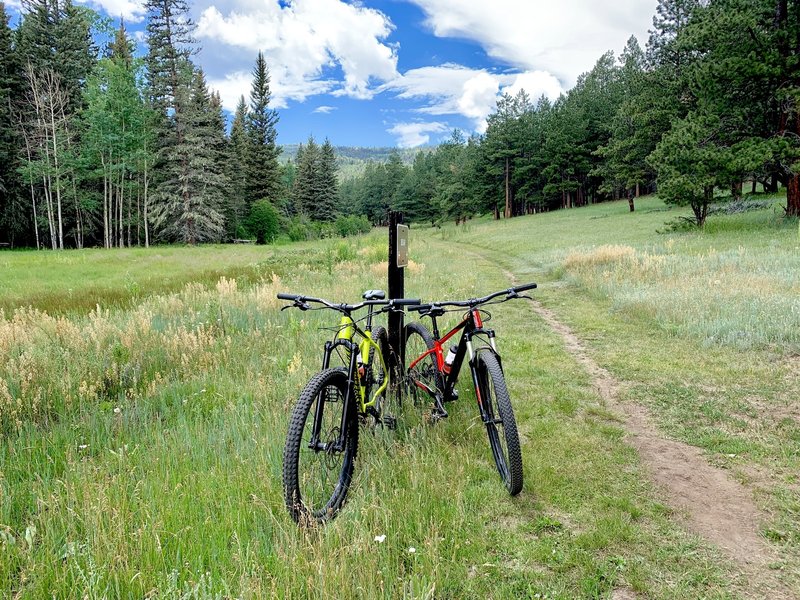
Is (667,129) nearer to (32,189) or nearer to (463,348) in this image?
(463,348)

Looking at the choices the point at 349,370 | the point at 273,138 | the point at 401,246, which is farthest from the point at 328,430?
the point at 273,138

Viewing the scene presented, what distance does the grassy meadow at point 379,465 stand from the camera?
8.33 feet

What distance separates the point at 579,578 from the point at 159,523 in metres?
2.48

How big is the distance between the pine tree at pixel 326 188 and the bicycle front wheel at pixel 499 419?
66274mm

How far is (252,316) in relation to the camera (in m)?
8.52

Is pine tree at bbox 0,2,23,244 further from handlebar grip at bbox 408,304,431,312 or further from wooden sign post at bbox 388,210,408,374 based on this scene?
handlebar grip at bbox 408,304,431,312

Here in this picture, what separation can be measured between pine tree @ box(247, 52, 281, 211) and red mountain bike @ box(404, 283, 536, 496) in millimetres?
50603

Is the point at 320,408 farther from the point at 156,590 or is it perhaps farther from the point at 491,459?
the point at 491,459

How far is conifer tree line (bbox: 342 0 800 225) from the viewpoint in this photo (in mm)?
17797

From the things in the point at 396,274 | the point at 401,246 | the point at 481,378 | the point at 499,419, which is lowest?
the point at 499,419

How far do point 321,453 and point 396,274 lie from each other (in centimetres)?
229

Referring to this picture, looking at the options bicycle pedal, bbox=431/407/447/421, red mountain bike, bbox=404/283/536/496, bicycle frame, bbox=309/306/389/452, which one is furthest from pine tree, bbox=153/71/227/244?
bicycle frame, bbox=309/306/389/452

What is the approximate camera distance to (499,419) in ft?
11.8

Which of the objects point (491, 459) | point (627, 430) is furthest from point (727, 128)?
point (491, 459)
